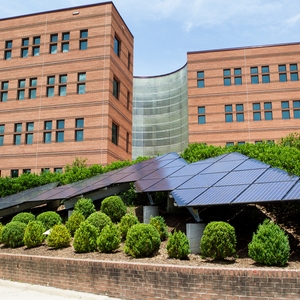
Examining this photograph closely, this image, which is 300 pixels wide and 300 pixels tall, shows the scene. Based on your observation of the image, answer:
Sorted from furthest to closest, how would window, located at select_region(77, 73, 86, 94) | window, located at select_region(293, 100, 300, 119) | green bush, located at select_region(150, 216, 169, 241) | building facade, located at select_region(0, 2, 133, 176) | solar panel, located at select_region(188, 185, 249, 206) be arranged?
1. window, located at select_region(293, 100, 300, 119)
2. window, located at select_region(77, 73, 86, 94)
3. building facade, located at select_region(0, 2, 133, 176)
4. green bush, located at select_region(150, 216, 169, 241)
5. solar panel, located at select_region(188, 185, 249, 206)

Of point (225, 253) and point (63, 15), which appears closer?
point (225, 253)

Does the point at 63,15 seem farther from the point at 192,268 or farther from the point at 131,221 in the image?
the point at 192,268

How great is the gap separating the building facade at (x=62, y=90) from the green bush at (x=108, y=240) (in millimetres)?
21507

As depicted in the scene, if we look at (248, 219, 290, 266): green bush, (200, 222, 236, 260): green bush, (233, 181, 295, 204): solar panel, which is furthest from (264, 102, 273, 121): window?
(248, 219, 290, 266): green bush

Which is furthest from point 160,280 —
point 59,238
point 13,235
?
point 13,235

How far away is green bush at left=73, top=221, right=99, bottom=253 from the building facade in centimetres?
2105

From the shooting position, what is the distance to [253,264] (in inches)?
368

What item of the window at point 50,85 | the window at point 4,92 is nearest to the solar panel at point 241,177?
the window at point 50,85

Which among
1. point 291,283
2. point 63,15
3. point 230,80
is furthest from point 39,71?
point 291,283

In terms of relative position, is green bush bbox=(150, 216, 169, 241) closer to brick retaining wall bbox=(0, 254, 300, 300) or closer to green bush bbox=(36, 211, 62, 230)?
brick retaining wall bbox=(0, 254, 300, 300)

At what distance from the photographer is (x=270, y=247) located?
8.86 m

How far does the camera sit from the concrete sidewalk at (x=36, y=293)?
959 centimetres

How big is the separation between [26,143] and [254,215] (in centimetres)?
2731

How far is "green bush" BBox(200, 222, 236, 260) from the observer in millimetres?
9727
